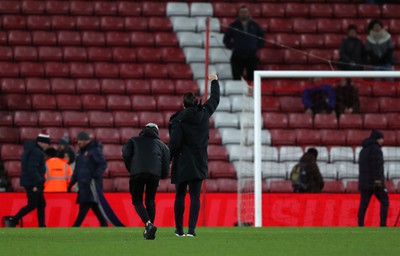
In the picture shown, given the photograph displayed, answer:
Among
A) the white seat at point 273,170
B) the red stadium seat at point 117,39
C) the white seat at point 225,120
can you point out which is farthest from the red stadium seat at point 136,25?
the white seat at point 273,170

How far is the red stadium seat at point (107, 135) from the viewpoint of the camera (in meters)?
21.5

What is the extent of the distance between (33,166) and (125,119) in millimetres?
4137

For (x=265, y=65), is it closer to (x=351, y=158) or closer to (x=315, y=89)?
(x=315, y=89)

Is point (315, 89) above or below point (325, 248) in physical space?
above

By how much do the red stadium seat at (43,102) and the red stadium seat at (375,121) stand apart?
20.2ft

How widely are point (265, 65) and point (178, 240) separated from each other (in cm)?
1235

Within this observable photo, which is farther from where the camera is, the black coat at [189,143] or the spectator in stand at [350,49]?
the spectator in stand at [350,49]

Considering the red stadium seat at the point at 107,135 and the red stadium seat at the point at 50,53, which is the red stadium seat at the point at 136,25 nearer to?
the red stadium seat at the point at 50,53

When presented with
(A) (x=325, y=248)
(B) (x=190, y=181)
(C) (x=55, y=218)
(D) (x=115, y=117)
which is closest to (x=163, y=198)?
(C) (x=55, y=218)

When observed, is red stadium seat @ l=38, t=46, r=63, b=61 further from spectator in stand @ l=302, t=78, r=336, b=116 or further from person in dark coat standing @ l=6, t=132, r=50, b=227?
person in dark coat standing @ l=6, t=132, r=50, b=227

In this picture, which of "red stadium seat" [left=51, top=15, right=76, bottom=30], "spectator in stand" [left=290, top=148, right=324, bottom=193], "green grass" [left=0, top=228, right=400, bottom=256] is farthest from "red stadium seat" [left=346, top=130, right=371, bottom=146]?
"green grass" [left=0, top=228, right=400, bottom=256]

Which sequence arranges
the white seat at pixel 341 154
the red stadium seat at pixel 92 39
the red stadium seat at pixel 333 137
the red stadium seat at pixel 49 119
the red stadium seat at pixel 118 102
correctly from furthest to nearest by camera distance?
1. the red stadium seat at pixel 92 39
2. the red stadium seat at pixel 118 102
3. the red stadium seat at pixel 49 119
4. the red stadium seat at pixel 333 137
5. the white seat at pixel 341 154

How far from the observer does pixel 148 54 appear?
2372cm

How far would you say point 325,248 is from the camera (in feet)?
35.9
